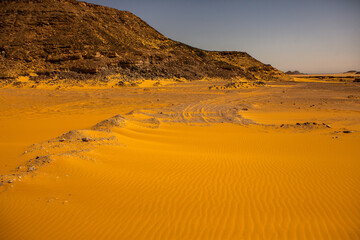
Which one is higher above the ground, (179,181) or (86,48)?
(86,48)

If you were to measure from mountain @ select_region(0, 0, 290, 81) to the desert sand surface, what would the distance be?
59.1 feet

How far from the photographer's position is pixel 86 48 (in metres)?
28.9

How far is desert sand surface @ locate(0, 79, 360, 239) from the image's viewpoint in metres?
3.34

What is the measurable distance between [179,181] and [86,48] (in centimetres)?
2911

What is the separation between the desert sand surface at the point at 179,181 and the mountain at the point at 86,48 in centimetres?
1803

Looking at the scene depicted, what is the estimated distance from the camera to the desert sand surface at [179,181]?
11.0 feet

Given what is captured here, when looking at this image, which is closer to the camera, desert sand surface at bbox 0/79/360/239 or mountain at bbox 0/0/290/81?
desert sand surface at bbox 0/79/360/239

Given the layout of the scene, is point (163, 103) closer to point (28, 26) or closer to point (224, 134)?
point (224, 134)

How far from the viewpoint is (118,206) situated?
3.84 meters

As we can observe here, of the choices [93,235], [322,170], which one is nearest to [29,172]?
[93,235]

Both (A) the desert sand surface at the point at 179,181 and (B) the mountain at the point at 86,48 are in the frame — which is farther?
(B) the mountain at the point at 86,48

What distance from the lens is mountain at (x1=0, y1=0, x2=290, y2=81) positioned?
26.7 meters

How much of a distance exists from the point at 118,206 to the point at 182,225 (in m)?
1.23

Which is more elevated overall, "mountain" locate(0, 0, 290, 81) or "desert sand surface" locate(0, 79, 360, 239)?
"mountain" locate(0, 0, 290, 81)
